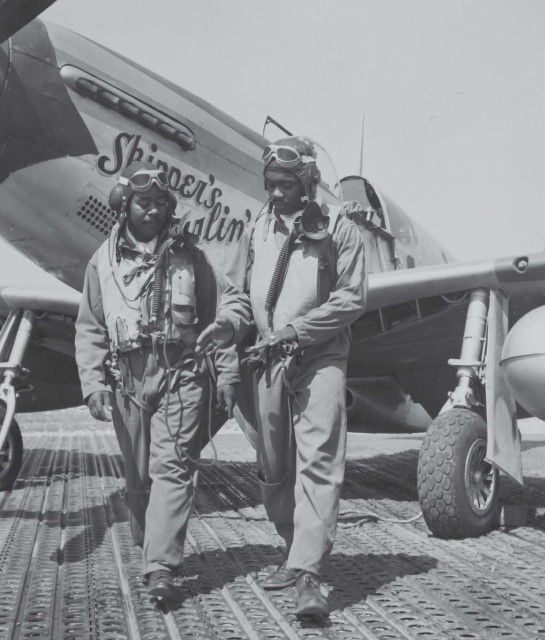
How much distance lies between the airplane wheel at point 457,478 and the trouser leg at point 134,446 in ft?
4.93

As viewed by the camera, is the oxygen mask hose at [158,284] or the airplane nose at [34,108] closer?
the oxygen mask hose at [158,284]

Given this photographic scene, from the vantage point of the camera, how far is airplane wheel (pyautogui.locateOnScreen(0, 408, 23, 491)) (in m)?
4.96

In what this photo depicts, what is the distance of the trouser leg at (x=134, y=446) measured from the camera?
294 cm

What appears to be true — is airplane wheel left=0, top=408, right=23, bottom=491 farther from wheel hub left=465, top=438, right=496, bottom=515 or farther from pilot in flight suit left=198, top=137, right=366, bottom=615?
wheel hub left=465, top=438, right=496, bottom=515

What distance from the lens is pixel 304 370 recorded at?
269 cm

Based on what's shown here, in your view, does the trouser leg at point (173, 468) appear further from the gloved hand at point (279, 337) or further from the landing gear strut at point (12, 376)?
the landing gear strut at point (12, 376)

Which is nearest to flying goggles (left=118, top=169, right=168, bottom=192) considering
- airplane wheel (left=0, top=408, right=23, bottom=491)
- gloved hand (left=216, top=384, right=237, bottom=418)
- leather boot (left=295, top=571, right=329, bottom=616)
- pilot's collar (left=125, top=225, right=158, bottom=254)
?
pilot's collar (left=125, top=225, right=158, bottom=254)

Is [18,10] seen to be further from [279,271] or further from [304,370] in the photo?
[304,370]

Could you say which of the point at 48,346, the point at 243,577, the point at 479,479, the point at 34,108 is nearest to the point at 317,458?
the point at 243,577

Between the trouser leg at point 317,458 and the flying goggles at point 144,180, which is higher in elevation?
the flying goggles at point 144,180

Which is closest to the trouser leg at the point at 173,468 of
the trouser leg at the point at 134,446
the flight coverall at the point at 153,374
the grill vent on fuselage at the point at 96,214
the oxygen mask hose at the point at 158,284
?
the flight coverall at the point at 153,374

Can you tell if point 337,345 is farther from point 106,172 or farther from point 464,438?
point 106,172

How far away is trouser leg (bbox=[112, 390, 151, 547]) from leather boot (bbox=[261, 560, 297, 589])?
25.6 inches

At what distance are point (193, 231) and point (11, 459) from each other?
6.31 ft
